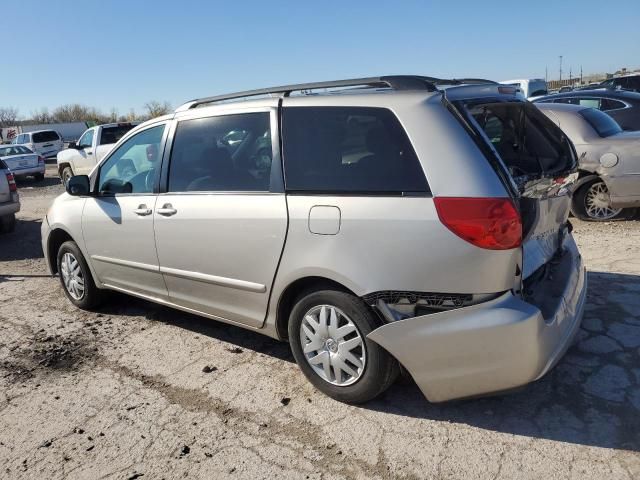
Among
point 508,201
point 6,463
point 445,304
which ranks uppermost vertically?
point 508,201

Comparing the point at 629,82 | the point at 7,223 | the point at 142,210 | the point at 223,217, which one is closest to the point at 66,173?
the point at 7,223

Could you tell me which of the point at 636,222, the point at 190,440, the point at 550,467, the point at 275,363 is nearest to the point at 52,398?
the point at 190,440

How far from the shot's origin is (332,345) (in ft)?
10.4

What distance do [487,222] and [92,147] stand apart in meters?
14.5

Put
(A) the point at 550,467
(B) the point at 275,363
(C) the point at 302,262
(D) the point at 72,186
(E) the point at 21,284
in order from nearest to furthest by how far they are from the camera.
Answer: (A) the point at 550,467, (C) the point at 302,262, (B) the point at 275,363, (D) the point at 72,186, (E) the point at 21,284

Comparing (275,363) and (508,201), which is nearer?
(508,201)

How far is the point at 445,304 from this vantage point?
2738 mm

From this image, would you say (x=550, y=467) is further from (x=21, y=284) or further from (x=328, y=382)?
(x=21, y=284)

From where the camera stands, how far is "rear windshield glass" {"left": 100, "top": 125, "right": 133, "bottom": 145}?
49.5 feet

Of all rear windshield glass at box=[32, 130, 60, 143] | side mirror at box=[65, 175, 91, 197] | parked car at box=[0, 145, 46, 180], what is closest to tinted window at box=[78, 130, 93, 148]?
parked car at box=[0, 145, 46, 180]

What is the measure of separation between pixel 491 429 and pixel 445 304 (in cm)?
77

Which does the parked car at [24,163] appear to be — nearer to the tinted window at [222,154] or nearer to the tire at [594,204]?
the tinted window at [222,154]

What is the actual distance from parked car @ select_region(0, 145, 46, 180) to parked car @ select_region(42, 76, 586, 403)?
17147mm

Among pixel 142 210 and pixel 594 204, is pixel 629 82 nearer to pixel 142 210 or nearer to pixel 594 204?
pixel 594 204
